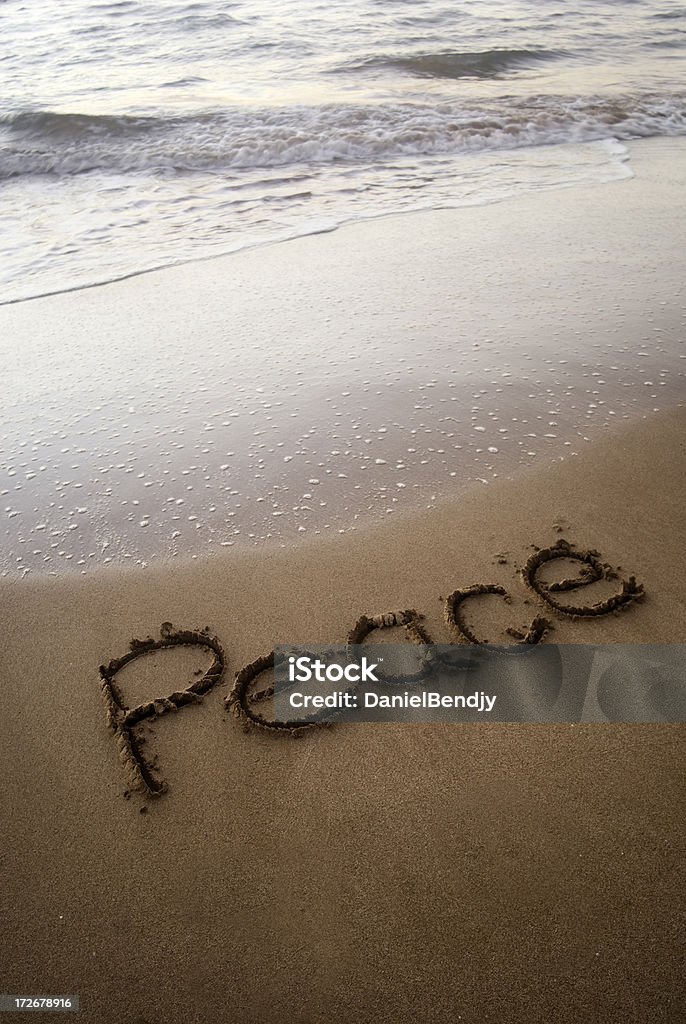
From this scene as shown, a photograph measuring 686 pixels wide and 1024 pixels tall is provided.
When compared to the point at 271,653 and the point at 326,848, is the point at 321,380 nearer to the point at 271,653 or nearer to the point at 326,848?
the point at 271,653

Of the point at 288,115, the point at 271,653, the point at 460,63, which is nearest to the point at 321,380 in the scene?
the point at 271,653

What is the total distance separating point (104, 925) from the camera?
1.43 metres

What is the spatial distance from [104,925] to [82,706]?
1.76 ft

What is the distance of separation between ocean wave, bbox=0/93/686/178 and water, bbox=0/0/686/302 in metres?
0.03

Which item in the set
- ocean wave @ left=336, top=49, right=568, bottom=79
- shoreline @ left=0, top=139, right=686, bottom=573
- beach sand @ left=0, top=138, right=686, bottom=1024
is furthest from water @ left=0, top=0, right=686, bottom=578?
ocean wave @ left=336, top=49, right=568, bottom=79

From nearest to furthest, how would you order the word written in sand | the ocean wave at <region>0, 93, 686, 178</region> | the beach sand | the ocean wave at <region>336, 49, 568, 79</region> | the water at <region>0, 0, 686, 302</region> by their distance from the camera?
the beach sand
the word written in sand
the water at <region>0, 0, 686, 302</region>
the ocean wave at <region>0, 93, 686, 178</region>
the ocean wave at <region>336, 49, 568, 79</region>

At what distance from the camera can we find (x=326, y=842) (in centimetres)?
152

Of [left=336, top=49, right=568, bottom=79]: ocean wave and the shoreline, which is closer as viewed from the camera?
the shoreline

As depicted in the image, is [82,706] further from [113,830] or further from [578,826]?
[578,826]

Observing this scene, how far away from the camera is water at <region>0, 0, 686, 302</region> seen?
5.02 m

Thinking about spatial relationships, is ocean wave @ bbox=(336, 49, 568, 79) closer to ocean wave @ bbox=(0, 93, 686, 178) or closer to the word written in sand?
ocean wave @ bbox=(0, 93, 686, 178)

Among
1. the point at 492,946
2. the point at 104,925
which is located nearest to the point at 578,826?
the point at 492,946

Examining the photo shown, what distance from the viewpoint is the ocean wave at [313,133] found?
6320 millimetres

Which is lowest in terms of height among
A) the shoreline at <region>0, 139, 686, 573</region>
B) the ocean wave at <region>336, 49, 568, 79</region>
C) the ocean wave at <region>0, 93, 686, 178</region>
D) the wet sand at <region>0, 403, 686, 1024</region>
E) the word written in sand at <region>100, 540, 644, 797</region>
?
the wet sand at <region>0, 403, 686, 1024</region>
